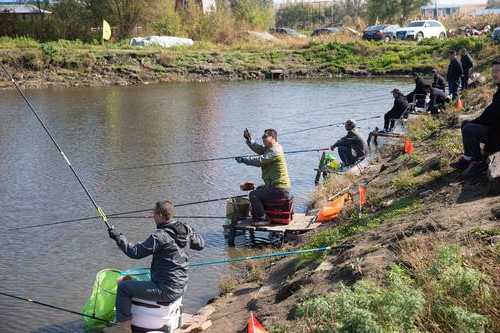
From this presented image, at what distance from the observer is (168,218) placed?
290 inches

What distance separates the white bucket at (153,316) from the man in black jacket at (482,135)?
4582 millimetres

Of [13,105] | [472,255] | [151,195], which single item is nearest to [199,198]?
[151,195]


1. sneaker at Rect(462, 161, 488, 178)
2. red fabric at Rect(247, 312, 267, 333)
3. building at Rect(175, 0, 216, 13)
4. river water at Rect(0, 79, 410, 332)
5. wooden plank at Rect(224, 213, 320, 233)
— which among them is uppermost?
building at Rect(175, 0, 216, 13)

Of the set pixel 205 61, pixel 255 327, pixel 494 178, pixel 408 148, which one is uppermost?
pixel 205 61

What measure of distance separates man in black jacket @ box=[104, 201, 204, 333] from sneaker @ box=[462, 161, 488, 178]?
13.5 ft

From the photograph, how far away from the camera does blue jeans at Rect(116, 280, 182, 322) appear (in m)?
7.46

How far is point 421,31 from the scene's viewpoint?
5234cm

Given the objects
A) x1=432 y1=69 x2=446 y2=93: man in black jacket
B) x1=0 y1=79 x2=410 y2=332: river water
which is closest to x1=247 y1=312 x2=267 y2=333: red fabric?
x1=0 y1=79 x2=410 y2=332: river water

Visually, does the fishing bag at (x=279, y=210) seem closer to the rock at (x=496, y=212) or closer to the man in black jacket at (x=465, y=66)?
the rock at (x=496, y=212)

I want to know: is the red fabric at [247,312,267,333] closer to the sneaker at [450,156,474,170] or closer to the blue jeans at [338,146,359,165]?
the sneaker at [450,156,474,170]

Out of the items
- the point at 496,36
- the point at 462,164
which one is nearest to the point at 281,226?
the point at 462,164

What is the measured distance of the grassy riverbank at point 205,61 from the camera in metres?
42.7

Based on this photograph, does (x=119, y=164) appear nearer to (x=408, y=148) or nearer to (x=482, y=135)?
(x=408, y=148)

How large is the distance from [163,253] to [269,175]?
4132mm
